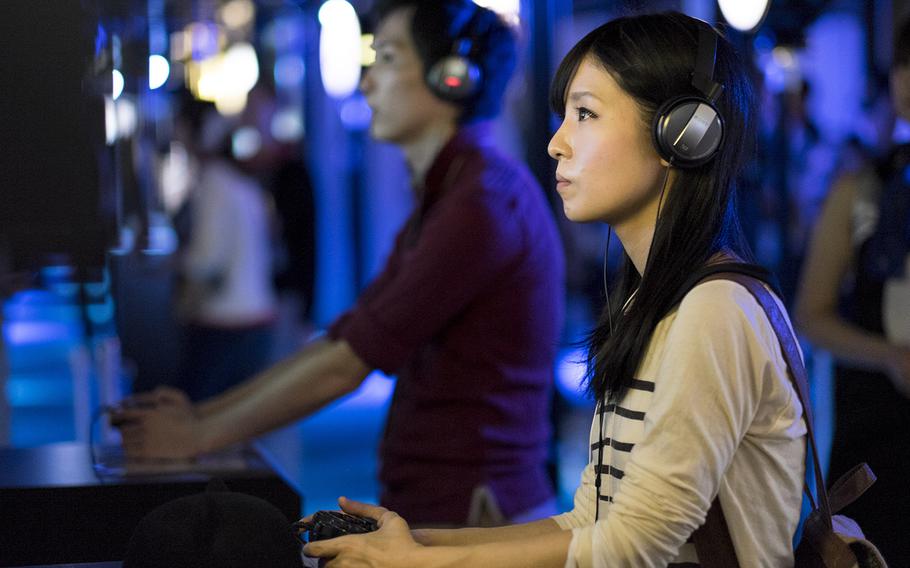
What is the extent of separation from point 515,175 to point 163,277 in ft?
17.5

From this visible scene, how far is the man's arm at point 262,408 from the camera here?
208 cm

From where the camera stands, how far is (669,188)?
1.46m

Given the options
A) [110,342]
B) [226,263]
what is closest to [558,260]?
[110,342]

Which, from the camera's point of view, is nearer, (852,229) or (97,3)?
(97,3)

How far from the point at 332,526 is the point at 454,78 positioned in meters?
1.25

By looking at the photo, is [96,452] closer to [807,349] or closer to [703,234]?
[703,234]

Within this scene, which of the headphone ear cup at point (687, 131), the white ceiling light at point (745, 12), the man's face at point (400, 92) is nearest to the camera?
the headphone ear cup at point (687, 131)

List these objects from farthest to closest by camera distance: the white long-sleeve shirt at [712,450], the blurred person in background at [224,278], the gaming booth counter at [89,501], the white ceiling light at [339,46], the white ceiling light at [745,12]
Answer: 1. the white ceiling light at [339,46]
2. the blurred person in background at [224,278]
3. the white ceiling light at [745,12]
4. the gaming booth counter at [89,501]
5. the white long-sleeve shirt at [712,450]

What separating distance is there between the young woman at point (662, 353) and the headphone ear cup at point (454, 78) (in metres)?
0.82

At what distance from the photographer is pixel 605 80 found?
146 centimetres

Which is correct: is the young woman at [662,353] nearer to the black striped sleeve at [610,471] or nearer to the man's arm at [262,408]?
the black striped sleeve at [610,471]

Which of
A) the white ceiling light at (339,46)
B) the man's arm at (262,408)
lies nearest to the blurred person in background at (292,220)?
the white ceiling light at (339,46)

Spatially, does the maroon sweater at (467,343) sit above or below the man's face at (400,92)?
below

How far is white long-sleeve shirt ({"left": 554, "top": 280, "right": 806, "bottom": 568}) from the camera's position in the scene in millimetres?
1272
